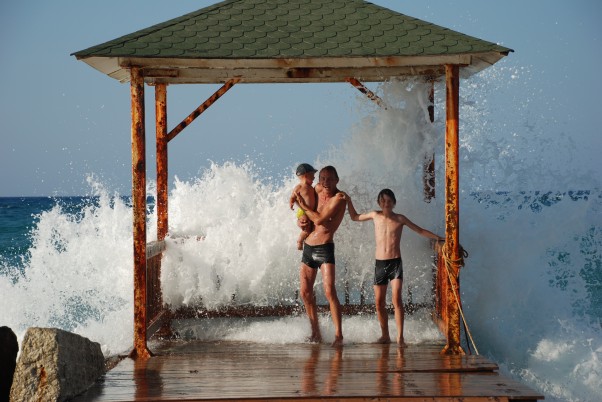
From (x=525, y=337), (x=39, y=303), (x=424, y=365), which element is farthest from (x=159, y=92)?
(x=39, y=303)

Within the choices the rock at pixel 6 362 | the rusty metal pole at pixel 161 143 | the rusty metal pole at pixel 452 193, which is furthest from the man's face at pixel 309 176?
the rock at pixel 6 362

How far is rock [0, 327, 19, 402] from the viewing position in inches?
285

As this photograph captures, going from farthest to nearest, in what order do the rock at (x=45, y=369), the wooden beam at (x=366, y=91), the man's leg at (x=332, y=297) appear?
the wooden beam at (x=366, y=91) → the man's leg at (x=332, y=297) → the rock at (x=45, y=369)

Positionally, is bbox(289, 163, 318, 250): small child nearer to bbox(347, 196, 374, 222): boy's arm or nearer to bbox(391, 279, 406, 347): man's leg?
bbox(347, 196, 374, 222): boy's arm

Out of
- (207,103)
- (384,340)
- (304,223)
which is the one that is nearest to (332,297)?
(384,340)

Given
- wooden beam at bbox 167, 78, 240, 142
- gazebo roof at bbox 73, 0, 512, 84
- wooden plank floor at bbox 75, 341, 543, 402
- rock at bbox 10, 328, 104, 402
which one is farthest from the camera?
wooden beam at bbox 167, 78, 240, 142

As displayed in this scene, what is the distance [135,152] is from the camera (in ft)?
27.2

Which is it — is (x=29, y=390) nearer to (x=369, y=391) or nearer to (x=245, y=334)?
(x=369, y=391)

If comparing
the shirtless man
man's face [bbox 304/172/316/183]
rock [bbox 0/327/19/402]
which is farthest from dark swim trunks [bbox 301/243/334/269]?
rock [bbox 0/327/19/402]

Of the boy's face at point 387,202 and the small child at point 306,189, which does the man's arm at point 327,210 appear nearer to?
the small child at point 306,189

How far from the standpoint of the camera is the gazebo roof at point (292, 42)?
810 centimetres

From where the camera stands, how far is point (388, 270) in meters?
8.97

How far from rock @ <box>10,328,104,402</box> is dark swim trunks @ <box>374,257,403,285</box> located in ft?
11.4

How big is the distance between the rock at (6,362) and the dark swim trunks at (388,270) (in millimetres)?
3730
